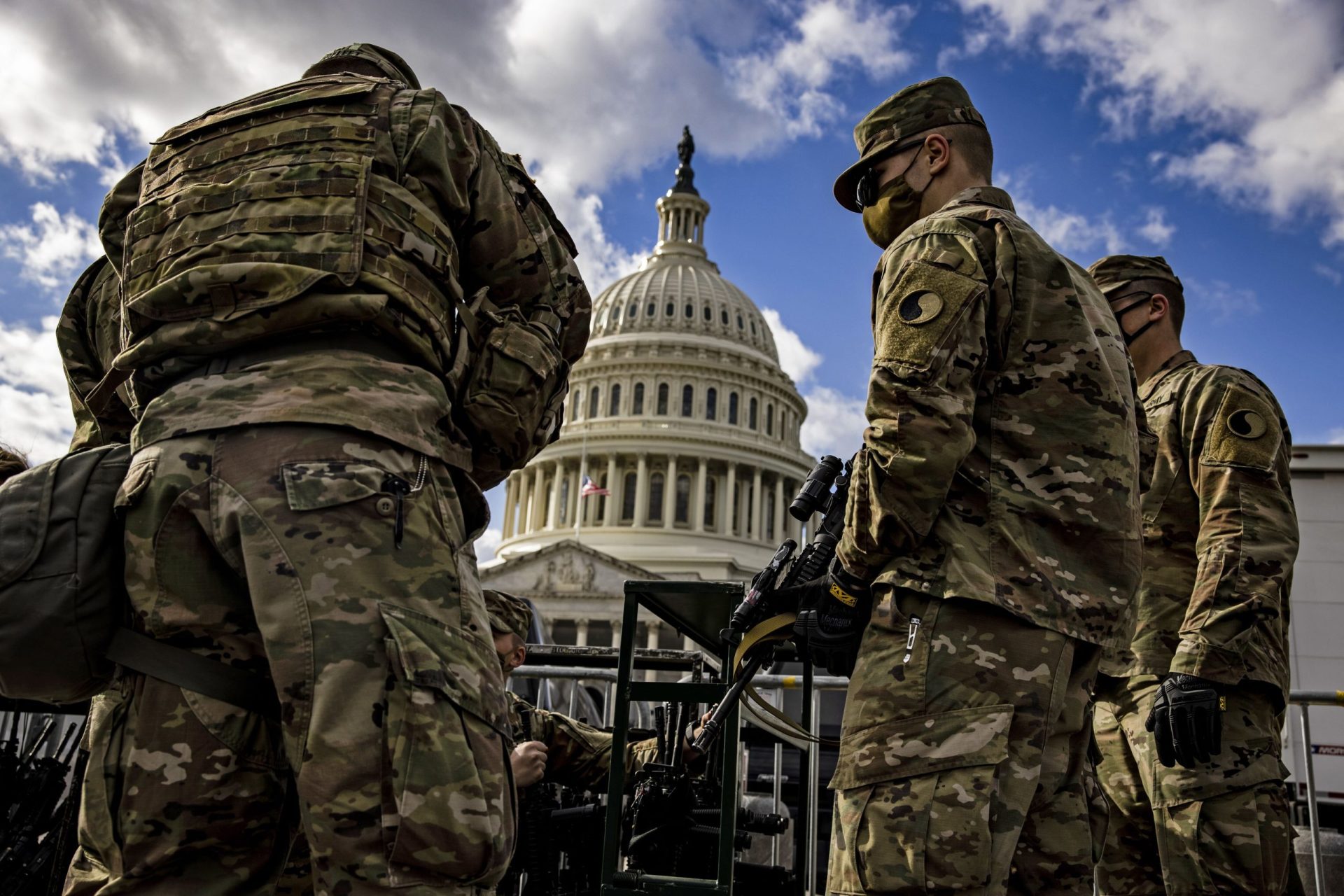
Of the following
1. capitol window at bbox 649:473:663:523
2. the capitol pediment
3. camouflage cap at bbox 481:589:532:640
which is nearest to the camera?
camouflage cap at bbox 481:589:532:640

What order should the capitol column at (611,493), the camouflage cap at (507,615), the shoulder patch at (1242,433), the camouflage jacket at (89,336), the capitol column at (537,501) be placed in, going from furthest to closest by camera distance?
the capitol column at (537,501) → the capitol column at (611,493) → the camouflage cap at (507,615) → the shoulder patch at (1242,433) → the camouflage jacket at (89,336)

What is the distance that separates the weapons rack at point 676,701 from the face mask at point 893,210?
1.20 metres

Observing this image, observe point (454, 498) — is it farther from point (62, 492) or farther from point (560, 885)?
point (560, 885)

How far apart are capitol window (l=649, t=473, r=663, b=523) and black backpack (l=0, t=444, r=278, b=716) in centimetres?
6586

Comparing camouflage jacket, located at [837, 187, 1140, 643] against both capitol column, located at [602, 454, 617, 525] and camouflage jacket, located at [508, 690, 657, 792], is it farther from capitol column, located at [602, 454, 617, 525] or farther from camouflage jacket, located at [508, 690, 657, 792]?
capitol column, located at [602, 454, 617, 525]

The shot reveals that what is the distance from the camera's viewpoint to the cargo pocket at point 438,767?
6.53 feet

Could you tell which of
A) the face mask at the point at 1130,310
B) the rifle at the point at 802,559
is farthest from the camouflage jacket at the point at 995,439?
the face mask at the point at 1130,310

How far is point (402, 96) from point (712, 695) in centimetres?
211

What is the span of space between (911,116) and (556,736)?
128 inches

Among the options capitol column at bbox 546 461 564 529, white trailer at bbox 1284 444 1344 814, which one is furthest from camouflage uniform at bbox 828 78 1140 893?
capitol column at bbox 546 461 564 529

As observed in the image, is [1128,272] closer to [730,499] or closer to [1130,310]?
[1130,310]

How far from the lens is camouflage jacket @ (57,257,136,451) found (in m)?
3.30

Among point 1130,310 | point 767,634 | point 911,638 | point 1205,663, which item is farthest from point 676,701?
point 1130,310

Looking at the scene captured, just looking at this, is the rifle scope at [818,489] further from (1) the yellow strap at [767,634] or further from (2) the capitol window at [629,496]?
(2) the capitol window at [629,496]
